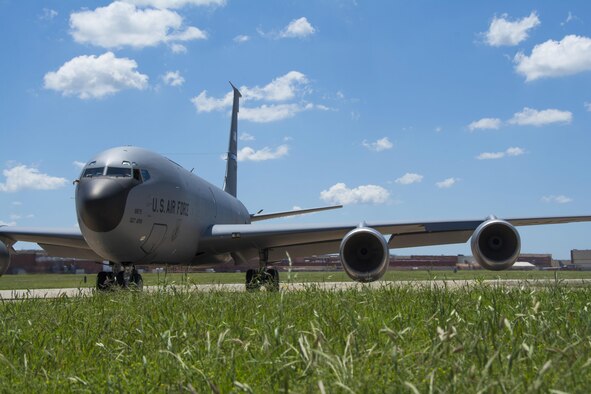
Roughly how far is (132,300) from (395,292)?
3110 mm

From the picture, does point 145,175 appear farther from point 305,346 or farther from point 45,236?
point 305,346

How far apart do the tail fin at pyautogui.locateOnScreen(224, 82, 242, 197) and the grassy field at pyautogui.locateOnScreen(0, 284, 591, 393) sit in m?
20.1

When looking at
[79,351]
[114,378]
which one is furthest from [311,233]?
[114,378]

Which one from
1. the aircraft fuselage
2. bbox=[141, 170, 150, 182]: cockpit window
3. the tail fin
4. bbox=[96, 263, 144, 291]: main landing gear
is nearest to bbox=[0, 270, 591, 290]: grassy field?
bbox=[96, 263, 144, 291]: main landing gear

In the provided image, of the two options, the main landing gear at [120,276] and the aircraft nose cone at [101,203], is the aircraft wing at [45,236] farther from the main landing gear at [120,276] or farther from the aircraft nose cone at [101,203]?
the aircraft nose cone at [101,203]

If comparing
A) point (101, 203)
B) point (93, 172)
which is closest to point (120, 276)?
point (101, 203)

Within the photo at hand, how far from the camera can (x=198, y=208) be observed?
52.4 ft

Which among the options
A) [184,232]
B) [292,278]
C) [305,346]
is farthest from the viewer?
[184,232]

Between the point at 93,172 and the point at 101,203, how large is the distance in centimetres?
104

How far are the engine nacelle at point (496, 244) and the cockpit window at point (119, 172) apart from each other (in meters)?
7.92

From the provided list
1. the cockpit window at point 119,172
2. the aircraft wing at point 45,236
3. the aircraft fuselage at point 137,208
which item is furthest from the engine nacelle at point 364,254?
the aircraft wing at point 45,236

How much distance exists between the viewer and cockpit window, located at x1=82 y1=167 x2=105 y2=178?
12.9 metres

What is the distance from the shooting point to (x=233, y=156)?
91.9 ft

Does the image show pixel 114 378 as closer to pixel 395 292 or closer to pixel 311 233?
pixel 395 292
